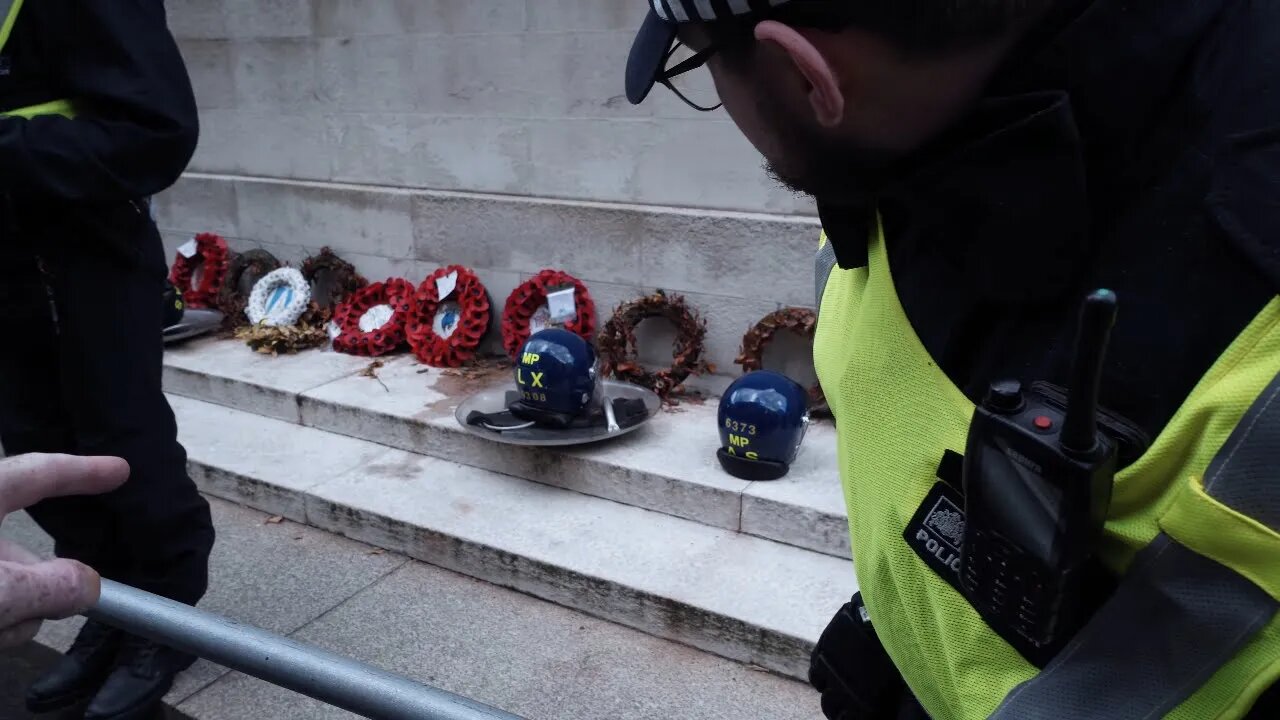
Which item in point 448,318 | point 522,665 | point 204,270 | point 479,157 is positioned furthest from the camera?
point 204,270

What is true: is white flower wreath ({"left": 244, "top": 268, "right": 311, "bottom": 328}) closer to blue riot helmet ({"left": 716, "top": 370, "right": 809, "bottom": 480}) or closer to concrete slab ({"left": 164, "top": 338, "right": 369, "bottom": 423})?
concrete slab ({"left": 164, "top": 338, "right": 369, "bottom": 423})

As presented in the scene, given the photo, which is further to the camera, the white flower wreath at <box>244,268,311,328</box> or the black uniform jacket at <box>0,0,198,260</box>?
the white flower wreath at <box>244,268,311,328</box>

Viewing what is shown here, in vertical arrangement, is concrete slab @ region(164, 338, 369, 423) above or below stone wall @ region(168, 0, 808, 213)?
below

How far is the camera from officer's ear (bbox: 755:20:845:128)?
0.82 m

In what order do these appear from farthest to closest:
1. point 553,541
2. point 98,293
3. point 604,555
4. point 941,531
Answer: point 553,541
point 604,555
point 98,293
point 941,531

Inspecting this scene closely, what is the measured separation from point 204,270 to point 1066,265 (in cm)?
673

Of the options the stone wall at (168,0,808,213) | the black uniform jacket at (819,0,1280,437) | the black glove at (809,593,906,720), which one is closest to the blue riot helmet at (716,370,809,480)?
the stone wall at (168,0,808,213)

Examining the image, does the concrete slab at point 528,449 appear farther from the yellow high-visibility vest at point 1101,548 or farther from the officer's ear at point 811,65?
the officer's ear at point 811,65

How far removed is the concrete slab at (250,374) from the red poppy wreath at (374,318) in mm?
93

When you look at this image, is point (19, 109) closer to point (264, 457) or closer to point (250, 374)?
point (264, 457)

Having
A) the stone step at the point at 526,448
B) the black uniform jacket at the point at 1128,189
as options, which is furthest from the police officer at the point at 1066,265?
the stone step at the point at 526,448

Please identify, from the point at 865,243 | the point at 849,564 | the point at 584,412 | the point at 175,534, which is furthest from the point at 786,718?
the point at 865,243

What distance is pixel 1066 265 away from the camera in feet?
2.60

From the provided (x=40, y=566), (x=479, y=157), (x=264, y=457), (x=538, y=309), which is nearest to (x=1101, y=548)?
(x=40, y=566)
